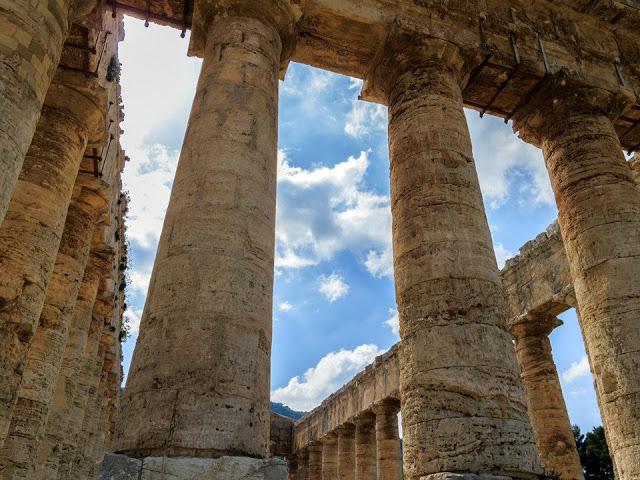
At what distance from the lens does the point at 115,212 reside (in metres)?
16.1

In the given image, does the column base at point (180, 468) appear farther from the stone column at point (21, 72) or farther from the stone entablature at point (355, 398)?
the stone entablature at point (355, 398)

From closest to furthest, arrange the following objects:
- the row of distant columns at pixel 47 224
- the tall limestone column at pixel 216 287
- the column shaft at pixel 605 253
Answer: the tall limestone column at pixel 216 287
the row of distant columns at pixel 47 224
the column shaft at pixel 605 253

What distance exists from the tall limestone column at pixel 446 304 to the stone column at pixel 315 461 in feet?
77.3

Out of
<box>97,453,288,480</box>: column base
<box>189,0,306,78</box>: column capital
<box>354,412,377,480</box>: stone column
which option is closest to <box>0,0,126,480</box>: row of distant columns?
<box>189,0,306,78</box>: column capital

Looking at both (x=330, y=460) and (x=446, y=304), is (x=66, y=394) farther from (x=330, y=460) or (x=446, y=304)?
(x=330, y=460)

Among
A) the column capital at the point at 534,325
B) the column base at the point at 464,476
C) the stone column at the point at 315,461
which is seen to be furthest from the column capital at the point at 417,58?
the stone column at the point at 315,461

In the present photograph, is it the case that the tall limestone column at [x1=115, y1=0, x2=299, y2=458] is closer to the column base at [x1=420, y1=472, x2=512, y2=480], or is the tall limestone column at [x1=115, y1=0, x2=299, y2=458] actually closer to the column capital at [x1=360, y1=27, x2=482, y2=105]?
the column base at [x1=420, y1=472, x2=512, y2=480]

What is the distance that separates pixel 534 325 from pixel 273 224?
1270cm

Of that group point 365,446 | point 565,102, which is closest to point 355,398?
point 365,446

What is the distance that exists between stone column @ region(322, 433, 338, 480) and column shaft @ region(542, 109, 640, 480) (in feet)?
66.1

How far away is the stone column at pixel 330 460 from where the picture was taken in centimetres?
2734

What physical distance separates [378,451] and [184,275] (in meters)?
→ 18.9

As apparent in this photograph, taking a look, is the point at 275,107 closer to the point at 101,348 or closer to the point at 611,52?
the point at 611,52

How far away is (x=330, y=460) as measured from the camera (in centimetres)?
2745
